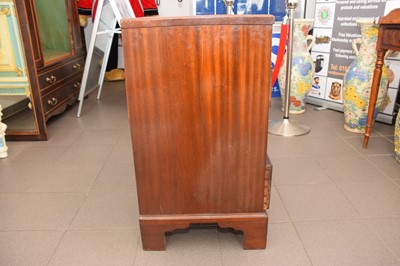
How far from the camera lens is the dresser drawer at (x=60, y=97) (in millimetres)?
2631

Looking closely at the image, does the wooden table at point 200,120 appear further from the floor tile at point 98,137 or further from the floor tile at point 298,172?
the floor tile at point 98,137

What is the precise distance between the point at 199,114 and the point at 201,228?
0.58 meters

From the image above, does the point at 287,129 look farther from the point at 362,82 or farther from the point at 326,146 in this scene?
the point at 362,82

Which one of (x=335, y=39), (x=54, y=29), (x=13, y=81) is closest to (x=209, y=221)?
(x=13, y=81)

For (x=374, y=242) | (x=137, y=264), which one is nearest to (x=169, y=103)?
(x=137, y=264)

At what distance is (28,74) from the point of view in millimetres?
2342

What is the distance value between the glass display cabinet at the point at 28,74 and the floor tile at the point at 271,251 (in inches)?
70.9

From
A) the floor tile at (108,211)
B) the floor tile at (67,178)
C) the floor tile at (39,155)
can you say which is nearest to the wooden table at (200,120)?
the floor tile at (108,211)

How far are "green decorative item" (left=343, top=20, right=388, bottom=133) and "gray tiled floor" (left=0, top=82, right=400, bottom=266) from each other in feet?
0.52

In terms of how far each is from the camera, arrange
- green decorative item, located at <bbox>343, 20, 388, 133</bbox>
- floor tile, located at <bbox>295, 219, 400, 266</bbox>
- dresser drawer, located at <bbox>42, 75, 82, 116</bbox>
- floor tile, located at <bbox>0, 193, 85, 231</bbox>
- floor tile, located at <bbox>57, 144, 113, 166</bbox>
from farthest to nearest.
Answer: dresser drawer, located at <bbox>42, 75, 82, 116</bbox> < green decorative item, located at <bbox>343, 20, 388, 133</bbox> < floor tile, located at <bbox>57, 144, 113, 166</bbox> < floor tile, located at <bbox>0, 193, 85, 231</bbox> < floor tile, located at <bbox>295, 219, 400, 266</bbox>

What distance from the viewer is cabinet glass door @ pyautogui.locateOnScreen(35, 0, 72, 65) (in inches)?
119

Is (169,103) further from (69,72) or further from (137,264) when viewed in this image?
(69,72)

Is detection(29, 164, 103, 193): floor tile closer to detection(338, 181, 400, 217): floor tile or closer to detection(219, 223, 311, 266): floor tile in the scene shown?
detection(219, 223, 311, 266): floor tile

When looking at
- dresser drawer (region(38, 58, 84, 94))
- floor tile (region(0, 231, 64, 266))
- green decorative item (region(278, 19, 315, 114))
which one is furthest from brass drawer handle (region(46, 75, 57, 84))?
green decorative item (region(278, 19, 315, 114))
